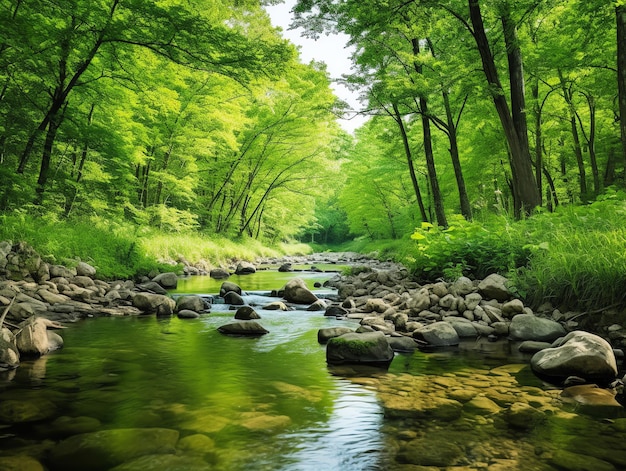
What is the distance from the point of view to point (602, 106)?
1412cm

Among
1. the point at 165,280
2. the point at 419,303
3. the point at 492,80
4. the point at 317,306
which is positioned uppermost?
the point at 492,80

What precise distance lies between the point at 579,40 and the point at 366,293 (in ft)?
23.7

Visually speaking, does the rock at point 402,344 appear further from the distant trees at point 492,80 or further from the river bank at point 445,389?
the distant trees at point 492,80

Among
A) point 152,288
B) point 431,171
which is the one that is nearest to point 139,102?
point 152,288

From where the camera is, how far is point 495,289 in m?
6.18

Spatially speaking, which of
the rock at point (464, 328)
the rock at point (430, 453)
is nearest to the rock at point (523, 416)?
the rock at point (430, 453)

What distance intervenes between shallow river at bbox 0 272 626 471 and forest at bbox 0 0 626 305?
273 centimetres

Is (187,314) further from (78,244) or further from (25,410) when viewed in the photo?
(78,244)

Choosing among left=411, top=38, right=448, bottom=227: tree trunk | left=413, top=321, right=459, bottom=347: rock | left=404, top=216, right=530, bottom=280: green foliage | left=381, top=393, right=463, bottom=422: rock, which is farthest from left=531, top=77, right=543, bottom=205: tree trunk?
left=381, top=393, right=463, bottom=422: rock

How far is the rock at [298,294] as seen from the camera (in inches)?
333

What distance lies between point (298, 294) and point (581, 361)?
18.4ft

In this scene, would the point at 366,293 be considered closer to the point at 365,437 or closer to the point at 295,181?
the point at 365,437

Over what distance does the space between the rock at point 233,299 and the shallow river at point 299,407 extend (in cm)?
318

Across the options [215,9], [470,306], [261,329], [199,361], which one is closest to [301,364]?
[199,361]
